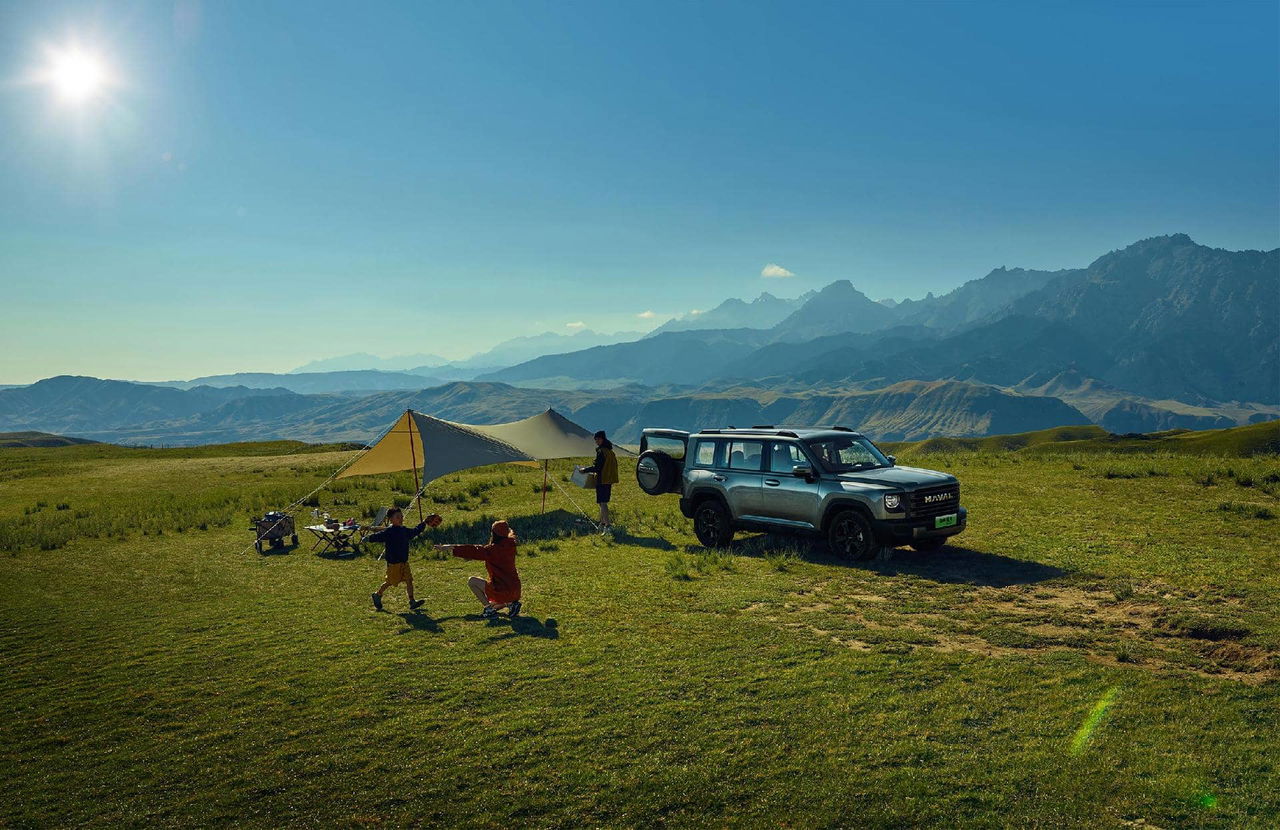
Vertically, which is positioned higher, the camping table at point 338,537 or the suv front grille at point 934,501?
the suv front grille at point 934,501

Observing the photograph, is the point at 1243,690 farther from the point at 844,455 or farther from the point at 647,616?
the point at 844,455

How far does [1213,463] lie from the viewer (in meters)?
24.6

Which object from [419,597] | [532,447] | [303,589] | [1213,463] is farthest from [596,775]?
[1213,463]

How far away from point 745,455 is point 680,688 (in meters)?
9.14

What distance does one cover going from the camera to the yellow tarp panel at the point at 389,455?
23812mm

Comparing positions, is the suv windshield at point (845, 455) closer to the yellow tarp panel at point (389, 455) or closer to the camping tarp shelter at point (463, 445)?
the camping tarp shelter at point (463, 445)

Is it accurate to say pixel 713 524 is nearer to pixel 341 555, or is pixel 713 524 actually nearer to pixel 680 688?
pixel 680 688

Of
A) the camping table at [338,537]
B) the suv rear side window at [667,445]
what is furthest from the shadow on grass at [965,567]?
the camping table at [338,537]

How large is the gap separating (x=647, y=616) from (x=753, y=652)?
2404 millimetres

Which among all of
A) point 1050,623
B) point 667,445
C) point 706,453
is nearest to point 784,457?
point 706,453

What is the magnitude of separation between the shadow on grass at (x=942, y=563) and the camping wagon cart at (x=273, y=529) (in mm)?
11172

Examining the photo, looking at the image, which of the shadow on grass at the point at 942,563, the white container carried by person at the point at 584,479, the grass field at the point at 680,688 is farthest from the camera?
the white container carried by person at the point at 584,479

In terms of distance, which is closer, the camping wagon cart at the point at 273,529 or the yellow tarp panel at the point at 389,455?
the camping wagon cart at the point at 273,529

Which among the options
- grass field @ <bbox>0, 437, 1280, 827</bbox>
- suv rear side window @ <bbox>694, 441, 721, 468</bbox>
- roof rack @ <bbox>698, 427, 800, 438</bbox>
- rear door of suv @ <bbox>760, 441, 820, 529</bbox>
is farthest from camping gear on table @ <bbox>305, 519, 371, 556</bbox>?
rear door of suv @ <bbox>760, 441, 820, 529</bbox>
